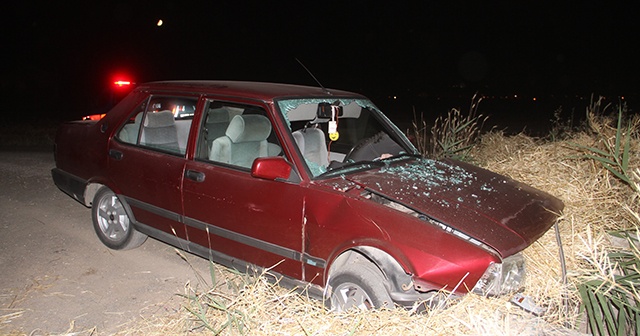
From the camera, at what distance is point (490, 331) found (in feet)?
7.59

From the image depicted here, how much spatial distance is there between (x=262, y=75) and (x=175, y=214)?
39.6 meters

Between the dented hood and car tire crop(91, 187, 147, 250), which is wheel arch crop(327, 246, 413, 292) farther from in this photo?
car tire crop(91, 187, 147, 250)

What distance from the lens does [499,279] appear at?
8.86ft

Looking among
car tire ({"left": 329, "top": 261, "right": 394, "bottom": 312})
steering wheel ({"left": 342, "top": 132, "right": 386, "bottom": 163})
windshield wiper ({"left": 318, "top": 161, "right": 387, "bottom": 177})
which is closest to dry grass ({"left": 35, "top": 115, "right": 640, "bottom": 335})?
car tire ({"left": 329, "top": 261, "right": 394, "bottom": 312})

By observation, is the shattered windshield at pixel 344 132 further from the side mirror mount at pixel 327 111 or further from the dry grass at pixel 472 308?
the dry grass at pixel 472 308

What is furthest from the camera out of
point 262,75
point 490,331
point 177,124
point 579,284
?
point 262,75

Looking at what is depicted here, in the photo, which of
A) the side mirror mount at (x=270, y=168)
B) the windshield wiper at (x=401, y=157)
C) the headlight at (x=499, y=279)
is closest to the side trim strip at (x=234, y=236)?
the side mirror mount at (x=270, y=168)

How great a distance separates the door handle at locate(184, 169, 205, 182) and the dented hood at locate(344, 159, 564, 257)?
1.17 m

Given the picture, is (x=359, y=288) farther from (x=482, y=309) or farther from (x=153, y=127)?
(x=153, y=127)

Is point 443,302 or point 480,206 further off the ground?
point 480,206

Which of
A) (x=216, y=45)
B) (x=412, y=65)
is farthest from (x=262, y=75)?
(x=412, y=65)

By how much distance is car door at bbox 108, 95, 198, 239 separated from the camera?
3.93 metres

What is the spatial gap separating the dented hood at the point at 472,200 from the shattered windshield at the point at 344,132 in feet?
1.04

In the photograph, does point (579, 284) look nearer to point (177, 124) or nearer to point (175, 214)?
point (175, 214)
